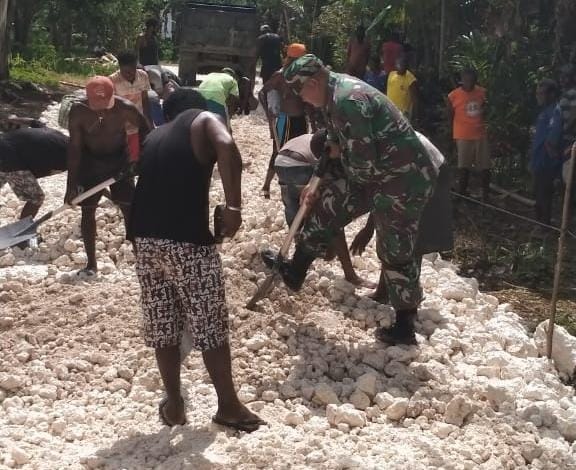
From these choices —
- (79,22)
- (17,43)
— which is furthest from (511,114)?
(79,22)

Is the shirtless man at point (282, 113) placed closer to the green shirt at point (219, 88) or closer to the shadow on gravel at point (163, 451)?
the green shirt at point (219, 88)

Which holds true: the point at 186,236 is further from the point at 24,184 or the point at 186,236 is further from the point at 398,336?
the point at 24,184

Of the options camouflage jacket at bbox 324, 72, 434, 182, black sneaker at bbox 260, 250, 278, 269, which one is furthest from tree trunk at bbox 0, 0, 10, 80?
camouflage jacket at bbox 324, 72, 434, 182

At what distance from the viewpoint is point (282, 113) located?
24.6 feet

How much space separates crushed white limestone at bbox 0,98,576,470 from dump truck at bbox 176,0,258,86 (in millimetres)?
9446

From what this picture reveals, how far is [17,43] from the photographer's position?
2036 cm

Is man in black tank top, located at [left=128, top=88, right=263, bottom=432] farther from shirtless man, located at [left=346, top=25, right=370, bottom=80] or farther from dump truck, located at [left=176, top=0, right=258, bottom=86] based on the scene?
dump truck, located at [left=176, top=0, right=258, bottom=86]

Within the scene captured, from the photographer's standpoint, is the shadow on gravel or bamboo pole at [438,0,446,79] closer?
the shadow on gravel

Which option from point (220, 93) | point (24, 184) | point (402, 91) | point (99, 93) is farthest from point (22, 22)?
point (99, 93)

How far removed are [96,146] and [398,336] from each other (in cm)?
236

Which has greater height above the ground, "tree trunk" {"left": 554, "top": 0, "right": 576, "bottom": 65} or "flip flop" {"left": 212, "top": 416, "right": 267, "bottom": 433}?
"tree trunk" {"left": 554, "top": 0, "right": 576, "bottom": 65}

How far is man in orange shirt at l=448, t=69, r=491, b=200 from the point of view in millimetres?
8891

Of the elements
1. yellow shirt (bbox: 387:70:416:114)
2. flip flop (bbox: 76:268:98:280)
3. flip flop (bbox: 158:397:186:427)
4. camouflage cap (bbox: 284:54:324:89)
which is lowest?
flip flop (bbox: 158:397:186:427)

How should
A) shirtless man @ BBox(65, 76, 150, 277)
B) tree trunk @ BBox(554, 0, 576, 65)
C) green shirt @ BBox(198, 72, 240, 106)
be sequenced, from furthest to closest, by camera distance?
Answer: 1. tree trunk @ BBox(554, 0, 576, 65)
2. green shirt @ BBox(198, 72, 240, 106)
3. shirtless man @ BBox(65, 76, 150, 277)
